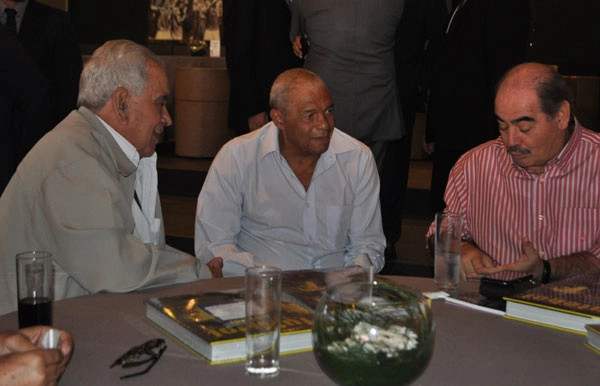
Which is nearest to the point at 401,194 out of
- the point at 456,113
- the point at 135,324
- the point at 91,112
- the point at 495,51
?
the point at 456,113

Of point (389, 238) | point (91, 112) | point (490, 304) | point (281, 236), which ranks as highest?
point (91, 112)

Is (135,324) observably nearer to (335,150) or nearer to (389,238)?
(335,150)

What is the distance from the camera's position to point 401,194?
226 inches

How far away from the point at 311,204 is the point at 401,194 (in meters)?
2.30

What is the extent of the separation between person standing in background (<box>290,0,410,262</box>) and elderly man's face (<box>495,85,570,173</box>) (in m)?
2.04

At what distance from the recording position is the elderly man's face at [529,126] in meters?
2.99

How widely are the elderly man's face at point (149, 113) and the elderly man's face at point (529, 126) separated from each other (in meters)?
1.13

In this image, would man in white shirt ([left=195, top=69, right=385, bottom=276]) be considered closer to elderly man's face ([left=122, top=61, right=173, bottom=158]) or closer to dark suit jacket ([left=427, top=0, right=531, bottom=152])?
elderly man's face ([left=122, top=61, right=173, bottom=158])

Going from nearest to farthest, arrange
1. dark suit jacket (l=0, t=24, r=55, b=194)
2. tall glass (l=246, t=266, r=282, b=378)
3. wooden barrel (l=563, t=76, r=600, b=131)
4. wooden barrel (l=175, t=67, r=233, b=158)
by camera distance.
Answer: tall glass (l=246, t=266, r=282, b=378) → dark suit jacket (l=0, t=24, r=55, b=194) → wooden barrel (l=175, t=67, r=233, b=158) → wooden barrel (l=563, t=76, r=600, b=131)

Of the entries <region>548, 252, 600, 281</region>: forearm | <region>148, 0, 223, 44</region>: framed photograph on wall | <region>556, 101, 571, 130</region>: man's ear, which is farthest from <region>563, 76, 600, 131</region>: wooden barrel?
<region>548, 252, 600, 281</region>: forearm

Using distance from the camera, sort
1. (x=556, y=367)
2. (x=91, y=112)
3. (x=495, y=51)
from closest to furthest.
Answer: (x=556, y=367) < (x=91, y=112) < (x=495, y=51)

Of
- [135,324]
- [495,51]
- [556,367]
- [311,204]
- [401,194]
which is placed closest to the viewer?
[556,367]

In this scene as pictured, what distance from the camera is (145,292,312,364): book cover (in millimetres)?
1717

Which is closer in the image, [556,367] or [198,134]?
[556,367]
